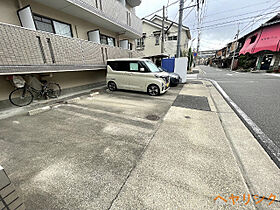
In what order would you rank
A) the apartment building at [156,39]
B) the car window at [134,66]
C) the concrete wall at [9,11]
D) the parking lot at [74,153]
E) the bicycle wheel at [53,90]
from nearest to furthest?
1. the parking lot at [74,153]
2. the concrete wall at [9,11]
3. the bicycle wheel at [53,90]
4. the car window at [134,66]
5. the apartment building at [156,39]

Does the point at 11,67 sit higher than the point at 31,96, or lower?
higher

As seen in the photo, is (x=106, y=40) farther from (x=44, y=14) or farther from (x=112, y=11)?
(x=44, y=14)

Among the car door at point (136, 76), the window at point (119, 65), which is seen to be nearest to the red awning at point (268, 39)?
the car door at point (136, 76)

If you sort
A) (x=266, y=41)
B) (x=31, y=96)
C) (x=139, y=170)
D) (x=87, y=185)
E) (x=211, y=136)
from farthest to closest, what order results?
1. (x=266, y=41)
2. (x=31, y=96)
3. (x=211, y=136)
4. (x=139, y=170)
5. (x=87, y=185)

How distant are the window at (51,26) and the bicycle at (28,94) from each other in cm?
249

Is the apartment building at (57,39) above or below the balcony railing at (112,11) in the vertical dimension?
below

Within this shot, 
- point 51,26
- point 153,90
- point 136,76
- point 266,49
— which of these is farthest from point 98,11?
point 266,49

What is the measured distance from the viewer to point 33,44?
378 cm

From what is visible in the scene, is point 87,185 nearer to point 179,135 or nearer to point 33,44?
point 179,135

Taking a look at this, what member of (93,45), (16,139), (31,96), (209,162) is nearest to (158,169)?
(209,162)

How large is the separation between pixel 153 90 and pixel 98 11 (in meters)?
5.21

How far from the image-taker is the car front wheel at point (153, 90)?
18.3 ft

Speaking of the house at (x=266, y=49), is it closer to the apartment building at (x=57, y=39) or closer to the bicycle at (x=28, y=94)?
the apartment building at (x=57, y=39)

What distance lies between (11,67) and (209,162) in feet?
18.8
